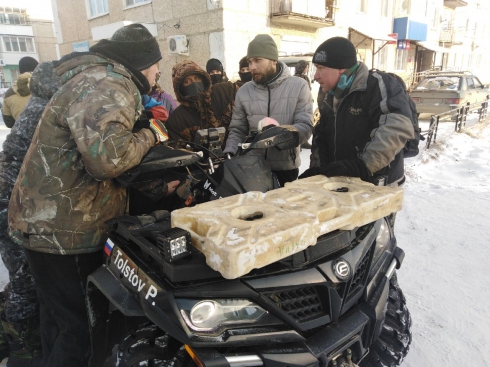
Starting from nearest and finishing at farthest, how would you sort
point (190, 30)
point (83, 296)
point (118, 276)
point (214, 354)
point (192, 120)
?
point (214, 354), point (118, 276), point (83, 296), point (192, 120), point (190, 30)

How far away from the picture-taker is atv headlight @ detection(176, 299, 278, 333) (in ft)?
4.14

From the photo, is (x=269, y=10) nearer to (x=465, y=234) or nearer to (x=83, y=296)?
(x=465, y=234)

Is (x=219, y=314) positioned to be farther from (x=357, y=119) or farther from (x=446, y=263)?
(x=446, y=263)

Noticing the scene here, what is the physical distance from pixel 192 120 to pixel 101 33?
542 inches

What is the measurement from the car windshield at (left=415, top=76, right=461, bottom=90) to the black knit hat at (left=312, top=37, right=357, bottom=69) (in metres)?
10.6

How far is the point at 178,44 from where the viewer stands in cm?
1253

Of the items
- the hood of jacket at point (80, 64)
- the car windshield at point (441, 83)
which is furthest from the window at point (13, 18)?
the hood of jacket at point (80, 64)

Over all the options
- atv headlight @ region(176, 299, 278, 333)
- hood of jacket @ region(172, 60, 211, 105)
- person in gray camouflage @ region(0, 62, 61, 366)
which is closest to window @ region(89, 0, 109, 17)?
hood of jacket @ region(172, 60, 211, 105)

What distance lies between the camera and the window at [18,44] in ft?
129

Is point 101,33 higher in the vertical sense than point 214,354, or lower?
higher

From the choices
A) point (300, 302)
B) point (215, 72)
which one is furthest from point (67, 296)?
point (215, 72)

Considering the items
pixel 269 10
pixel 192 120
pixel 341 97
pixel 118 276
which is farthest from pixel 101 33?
pixel 118 276

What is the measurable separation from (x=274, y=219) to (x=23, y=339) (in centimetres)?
205

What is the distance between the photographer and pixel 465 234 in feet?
12.9
